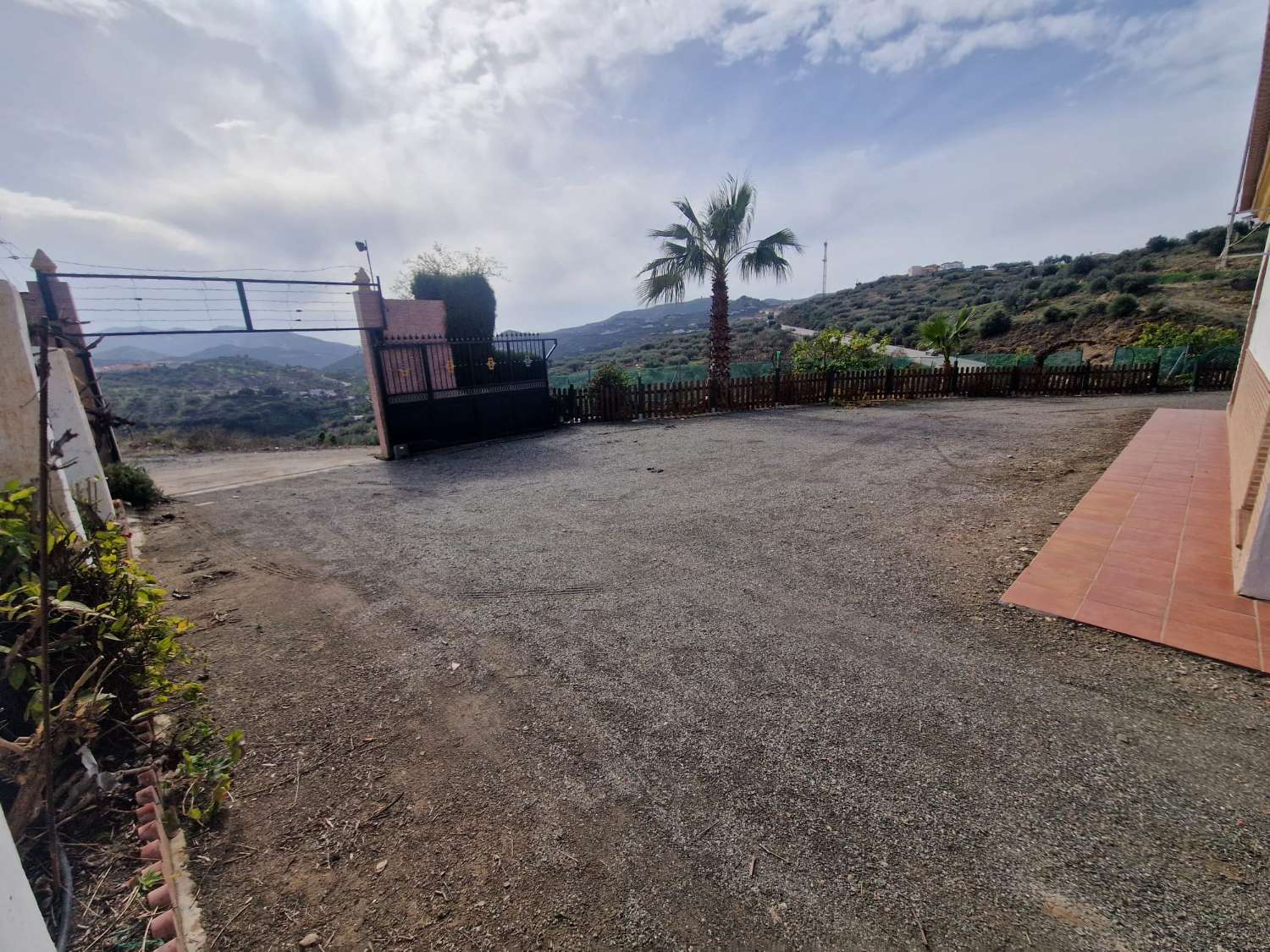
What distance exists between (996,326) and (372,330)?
32.6 meters

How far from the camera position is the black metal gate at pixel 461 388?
9.84m

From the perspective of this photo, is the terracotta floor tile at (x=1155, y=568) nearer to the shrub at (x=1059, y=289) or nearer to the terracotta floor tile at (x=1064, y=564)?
the terracotta floor tile at (x=1064, y=564)

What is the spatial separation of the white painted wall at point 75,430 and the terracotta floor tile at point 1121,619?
302 inches

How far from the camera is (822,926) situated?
1.52m

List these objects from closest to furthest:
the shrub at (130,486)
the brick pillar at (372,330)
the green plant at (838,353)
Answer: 1. the shrub at (130,486)
2. the brick pillar at (372,330)
3. the green plant at (838,353)

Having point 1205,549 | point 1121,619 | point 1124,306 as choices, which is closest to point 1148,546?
point 1205,549

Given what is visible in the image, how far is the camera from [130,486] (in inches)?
254

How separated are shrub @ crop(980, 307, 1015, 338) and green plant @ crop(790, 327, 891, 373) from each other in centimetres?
1725

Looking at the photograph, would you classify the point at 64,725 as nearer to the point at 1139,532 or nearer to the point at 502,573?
the point at 502,573

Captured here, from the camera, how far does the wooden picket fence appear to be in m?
13.4

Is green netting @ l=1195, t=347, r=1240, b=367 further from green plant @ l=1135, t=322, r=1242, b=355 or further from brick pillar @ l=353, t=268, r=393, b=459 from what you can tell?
brick pillar @ l=353, t=268, r=393, b=459

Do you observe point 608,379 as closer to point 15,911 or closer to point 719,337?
point 719,337

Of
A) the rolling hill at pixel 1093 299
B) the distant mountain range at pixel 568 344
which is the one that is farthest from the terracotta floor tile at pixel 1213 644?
the distant mountain range at pixel 568 344

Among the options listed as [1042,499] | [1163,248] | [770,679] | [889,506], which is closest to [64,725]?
[770,679]
